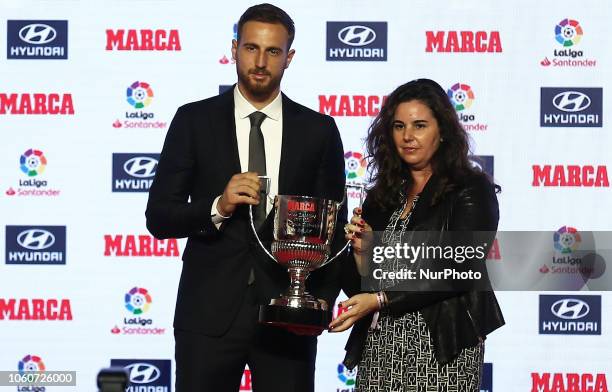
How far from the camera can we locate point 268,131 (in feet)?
8.86

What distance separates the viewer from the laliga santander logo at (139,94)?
14.3 feet

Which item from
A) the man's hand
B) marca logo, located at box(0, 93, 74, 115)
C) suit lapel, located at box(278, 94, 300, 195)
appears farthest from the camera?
marca logo, located at box(0, 93, 74, 115)

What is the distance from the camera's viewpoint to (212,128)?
265 cm

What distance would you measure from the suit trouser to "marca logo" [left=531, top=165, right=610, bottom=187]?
211 cm

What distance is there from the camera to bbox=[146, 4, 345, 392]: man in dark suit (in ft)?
8.48

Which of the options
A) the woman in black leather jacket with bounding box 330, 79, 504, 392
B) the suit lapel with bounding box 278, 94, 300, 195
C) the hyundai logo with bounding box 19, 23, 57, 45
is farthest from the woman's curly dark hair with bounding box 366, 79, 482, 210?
the hyundai logo with bounding box 19, 23, 57, 45

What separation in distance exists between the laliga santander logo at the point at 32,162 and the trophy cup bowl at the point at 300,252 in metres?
2.16

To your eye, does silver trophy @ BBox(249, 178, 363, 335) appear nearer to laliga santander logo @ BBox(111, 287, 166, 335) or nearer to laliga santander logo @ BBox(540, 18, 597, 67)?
laliga santander logo @ BBox(111, 287, 166, 335)

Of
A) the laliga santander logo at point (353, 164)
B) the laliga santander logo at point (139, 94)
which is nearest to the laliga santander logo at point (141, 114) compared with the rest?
the laliga santander logo at point (139, 94)

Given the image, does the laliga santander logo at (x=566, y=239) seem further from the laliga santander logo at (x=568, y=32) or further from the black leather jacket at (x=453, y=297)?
the black leather jacket at (x=453, y=297)

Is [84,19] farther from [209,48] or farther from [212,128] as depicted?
[212,128]

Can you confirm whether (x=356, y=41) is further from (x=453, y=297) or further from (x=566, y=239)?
(x=453, y=297)

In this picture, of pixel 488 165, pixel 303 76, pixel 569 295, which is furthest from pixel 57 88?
pixel 569 295

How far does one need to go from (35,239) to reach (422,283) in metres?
2.45
